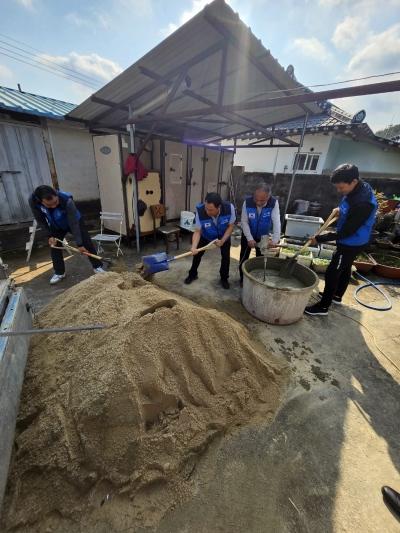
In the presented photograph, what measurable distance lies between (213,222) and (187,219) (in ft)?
9.61

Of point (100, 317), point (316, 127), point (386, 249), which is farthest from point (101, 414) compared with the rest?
point (316, 127)

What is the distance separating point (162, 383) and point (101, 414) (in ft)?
1.54

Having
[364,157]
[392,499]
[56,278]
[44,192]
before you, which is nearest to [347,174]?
[392,499]

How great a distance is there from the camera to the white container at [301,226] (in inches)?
229

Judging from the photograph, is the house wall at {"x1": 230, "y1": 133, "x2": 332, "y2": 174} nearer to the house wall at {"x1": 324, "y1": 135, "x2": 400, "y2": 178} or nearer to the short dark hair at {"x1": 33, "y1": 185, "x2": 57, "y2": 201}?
the house wall at {"x1": 324, "y1": 135, "x2": 400, "y2": 178}

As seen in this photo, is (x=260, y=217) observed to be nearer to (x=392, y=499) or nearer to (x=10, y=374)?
(x=392, y=499)

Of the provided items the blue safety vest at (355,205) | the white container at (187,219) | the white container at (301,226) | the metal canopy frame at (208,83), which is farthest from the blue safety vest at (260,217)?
the white container at (187,219)

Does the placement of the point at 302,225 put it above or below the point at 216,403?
above

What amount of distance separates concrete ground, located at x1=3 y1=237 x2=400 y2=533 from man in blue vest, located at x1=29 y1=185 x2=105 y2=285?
10.1ft

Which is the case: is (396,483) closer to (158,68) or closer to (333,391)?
(333,391)

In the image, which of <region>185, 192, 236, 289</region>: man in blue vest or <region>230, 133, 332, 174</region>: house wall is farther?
<region>230, 133, 332, 174</region>: house wall

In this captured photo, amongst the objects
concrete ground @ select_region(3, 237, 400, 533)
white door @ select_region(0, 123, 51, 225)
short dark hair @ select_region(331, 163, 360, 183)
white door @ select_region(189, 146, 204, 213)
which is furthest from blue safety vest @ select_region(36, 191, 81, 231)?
white door @ select_region(189, 146, 204, 213)

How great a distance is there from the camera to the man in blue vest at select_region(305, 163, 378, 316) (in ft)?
8.70

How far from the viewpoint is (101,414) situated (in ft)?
5.24
